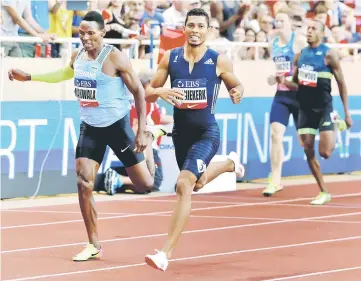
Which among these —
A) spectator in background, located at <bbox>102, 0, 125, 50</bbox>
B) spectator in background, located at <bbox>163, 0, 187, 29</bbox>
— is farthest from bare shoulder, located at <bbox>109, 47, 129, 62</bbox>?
spectator in background, located at <bbox>163, 0, 187, 29</bbox>

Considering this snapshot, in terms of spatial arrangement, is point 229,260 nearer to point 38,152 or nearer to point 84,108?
point 84,108

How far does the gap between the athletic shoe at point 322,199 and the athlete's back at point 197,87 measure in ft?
17.6

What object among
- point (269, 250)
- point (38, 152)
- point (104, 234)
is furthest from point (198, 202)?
point (269, 250)

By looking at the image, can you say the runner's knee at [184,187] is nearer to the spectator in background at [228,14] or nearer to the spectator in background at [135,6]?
the spectator in background at [135,6]

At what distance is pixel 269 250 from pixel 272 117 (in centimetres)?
583

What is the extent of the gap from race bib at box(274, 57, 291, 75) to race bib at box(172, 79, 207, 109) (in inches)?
258

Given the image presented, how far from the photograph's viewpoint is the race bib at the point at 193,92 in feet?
35.6

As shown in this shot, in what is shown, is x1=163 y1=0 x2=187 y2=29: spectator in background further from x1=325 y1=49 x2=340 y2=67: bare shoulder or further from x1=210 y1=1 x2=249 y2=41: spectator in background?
x1=325 y1=49 x2=340 y2=67: bare shoulder

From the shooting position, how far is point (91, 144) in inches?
434

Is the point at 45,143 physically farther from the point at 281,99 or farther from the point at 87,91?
the point at 87,91

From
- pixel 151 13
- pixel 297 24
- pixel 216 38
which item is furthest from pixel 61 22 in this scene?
pixel 297 24

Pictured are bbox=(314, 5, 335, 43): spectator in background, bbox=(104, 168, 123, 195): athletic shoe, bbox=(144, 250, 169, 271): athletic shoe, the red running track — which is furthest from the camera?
bbox=(314, 5, 335, 43): spectator in background

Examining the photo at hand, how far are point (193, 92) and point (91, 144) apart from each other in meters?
1.08

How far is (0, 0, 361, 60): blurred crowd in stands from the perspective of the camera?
16.1 m
